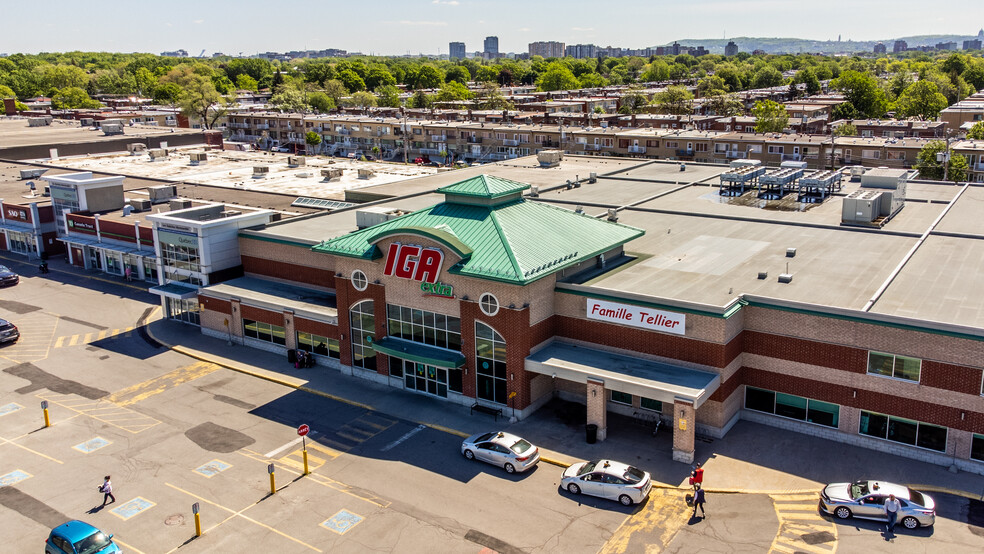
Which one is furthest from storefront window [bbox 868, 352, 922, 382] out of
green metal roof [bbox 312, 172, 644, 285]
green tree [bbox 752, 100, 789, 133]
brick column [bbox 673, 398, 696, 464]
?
green tree [bbox 752, 100, 789, 133]

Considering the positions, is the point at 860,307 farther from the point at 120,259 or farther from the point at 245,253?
the point at 120,259

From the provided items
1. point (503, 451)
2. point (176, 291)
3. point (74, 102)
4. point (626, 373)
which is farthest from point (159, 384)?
point (74, 102)

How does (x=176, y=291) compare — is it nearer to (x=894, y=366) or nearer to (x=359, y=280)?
(x=359, y=280)

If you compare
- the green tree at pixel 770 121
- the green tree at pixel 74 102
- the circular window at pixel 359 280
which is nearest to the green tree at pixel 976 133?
the green tree at pixel 770 121

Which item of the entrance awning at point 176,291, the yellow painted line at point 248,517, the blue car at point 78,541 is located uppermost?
the entrance awning at point 176,291

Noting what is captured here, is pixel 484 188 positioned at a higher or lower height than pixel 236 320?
higher

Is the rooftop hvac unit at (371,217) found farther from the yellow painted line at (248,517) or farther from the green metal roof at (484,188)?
the yellow painted line at (248,517)
